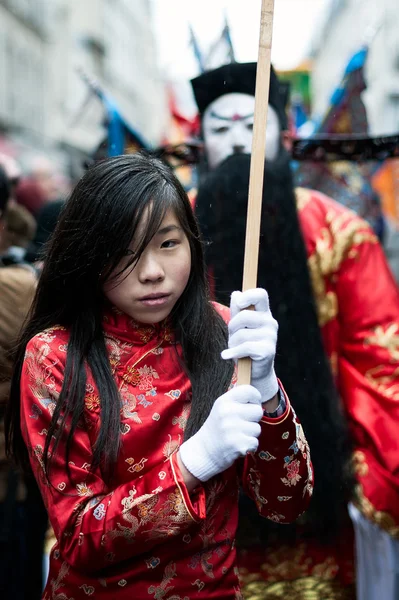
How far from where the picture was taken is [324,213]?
256 centimetres

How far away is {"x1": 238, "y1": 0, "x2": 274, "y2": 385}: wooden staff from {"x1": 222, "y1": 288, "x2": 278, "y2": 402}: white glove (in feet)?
0.07

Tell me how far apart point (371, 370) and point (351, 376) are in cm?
7

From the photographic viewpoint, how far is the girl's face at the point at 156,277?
1.25 meters

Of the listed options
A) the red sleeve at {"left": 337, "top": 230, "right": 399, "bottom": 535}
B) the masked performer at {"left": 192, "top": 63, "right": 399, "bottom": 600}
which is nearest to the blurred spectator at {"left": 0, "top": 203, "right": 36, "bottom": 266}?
the masked performer at {"left": 192, "top": 63, "right": 399, "bottom": 600}

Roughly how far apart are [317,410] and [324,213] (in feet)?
2.43

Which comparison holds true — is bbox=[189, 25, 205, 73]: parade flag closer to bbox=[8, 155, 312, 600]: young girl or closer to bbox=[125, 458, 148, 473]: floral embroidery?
bbox=[8, 155, 312, 600]: young girl

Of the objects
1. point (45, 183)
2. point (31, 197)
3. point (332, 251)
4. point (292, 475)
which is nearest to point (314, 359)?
point (332, 251)

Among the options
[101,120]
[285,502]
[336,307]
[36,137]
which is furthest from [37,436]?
[36,137]

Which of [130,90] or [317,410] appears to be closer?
[317,410]

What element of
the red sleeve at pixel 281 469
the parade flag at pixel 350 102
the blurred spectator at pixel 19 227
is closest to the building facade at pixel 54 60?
the parade flag at pixel 350 102

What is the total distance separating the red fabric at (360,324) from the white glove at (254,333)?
48.5 inches

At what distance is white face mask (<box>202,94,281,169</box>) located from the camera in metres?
2.28

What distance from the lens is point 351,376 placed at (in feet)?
7.93

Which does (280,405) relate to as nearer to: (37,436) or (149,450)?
(149,450)
